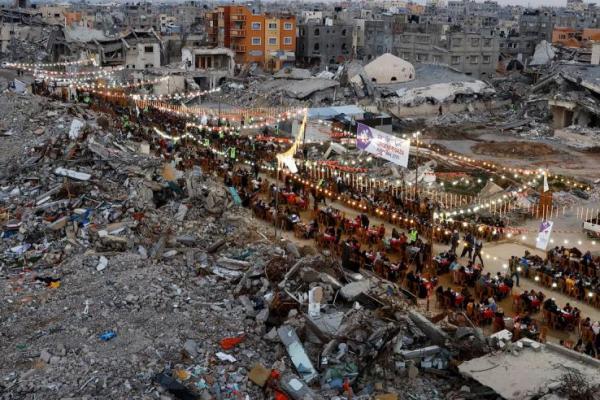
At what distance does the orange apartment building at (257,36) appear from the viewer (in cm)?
6938

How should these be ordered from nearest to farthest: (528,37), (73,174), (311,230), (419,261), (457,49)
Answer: (419,261), (311,230), (73,174), (457,49), (528,37)

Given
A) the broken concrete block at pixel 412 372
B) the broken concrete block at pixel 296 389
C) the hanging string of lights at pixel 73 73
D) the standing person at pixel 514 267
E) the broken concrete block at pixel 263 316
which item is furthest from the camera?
the hanging string of lights at pixel 73 73

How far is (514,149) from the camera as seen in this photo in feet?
133

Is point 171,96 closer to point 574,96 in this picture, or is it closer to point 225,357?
point 574,96

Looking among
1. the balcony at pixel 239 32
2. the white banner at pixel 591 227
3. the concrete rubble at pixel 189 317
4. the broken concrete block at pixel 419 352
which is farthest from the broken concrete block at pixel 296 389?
the balcony at pixel 239 32

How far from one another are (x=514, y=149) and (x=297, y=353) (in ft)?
99.3

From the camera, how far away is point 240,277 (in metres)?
17.2

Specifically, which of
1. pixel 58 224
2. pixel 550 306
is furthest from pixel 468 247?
pixel 58 224

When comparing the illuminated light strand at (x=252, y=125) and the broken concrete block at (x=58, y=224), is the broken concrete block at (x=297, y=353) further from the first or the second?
the illuminated light strand at (x=252, y=125)

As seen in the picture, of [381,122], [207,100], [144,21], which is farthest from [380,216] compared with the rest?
[144,21]

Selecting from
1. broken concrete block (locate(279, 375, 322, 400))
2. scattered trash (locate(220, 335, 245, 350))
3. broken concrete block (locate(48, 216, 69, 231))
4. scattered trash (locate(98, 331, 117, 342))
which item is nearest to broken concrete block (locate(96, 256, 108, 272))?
broken concrete block (locate(48, 216, 69, 231))

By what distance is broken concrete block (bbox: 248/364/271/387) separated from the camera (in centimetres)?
1264

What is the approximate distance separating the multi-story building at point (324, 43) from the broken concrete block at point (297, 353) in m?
63.8

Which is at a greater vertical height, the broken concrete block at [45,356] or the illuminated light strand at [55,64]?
the illuminated light strand at [55,64]
